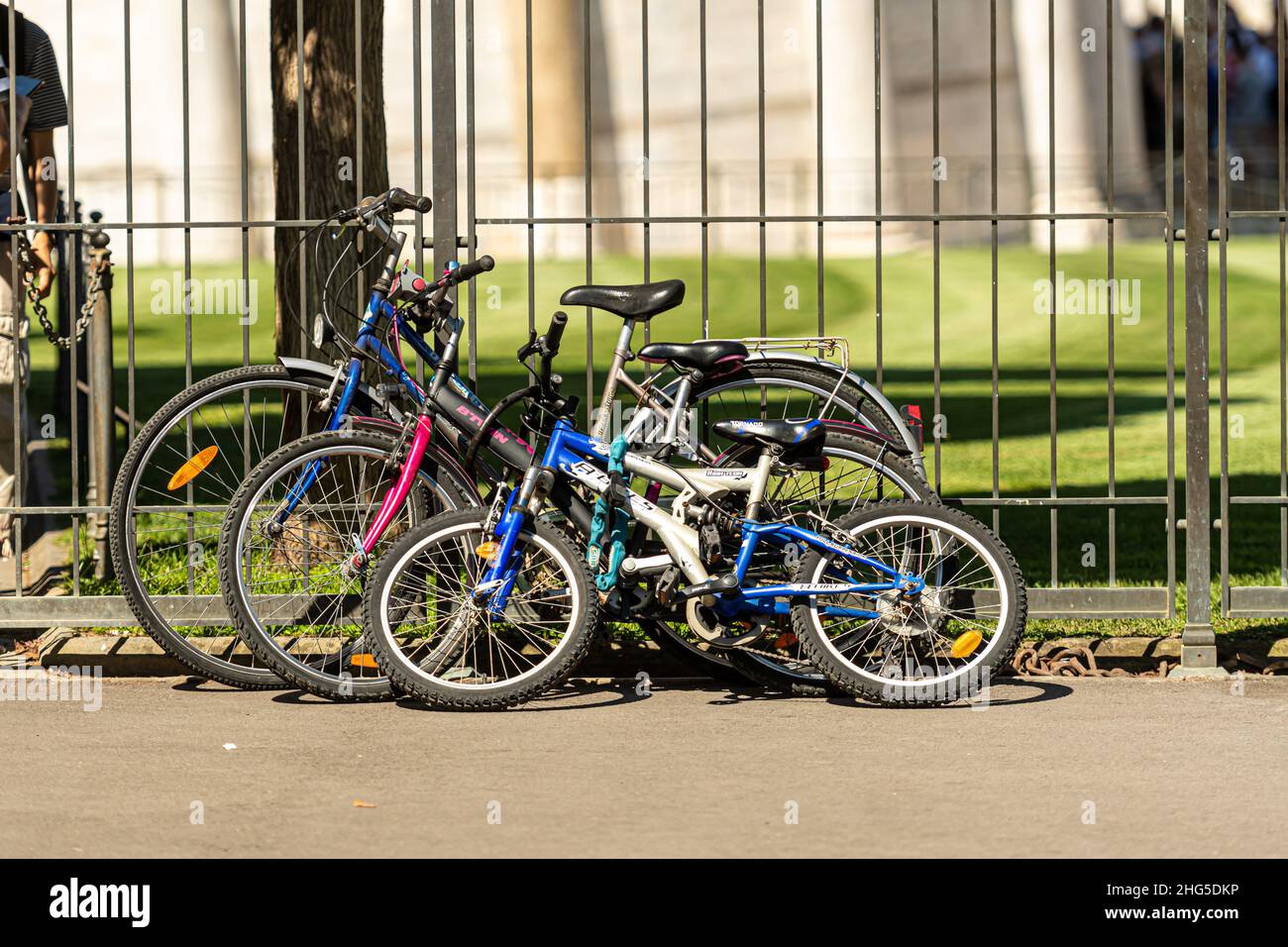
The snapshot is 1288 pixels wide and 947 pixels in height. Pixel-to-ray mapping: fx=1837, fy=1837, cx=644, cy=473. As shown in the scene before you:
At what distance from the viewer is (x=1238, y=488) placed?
1110 cm

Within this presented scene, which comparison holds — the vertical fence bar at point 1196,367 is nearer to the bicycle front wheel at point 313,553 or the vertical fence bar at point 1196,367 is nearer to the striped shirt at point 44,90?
the bicycle front wheel at point 313,553

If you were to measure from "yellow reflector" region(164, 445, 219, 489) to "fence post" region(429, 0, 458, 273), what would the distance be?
102cm

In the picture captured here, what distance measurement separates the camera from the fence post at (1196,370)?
6398 mm

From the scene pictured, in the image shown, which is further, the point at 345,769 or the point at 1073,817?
the point at 345,769

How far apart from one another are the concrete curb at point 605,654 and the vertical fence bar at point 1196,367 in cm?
12

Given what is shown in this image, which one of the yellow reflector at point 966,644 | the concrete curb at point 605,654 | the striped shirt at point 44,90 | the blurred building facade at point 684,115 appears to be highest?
the blurred building facade at point 684,115

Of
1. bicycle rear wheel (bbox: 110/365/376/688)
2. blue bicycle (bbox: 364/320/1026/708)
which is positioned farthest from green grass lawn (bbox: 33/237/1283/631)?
bicycle rear wheel (bbox: 110/365/376/688)

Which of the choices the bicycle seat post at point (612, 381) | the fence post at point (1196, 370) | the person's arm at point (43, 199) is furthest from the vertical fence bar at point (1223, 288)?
the person's arm at point (43, 199)

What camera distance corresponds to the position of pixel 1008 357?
20750 mm

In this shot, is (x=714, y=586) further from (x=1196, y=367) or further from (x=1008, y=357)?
(x=1008, y=357)

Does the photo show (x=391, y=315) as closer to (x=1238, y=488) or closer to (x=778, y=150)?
(x=1238, y=488)

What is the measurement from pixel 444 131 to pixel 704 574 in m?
1.88

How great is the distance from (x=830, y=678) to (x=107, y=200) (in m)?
28.8
